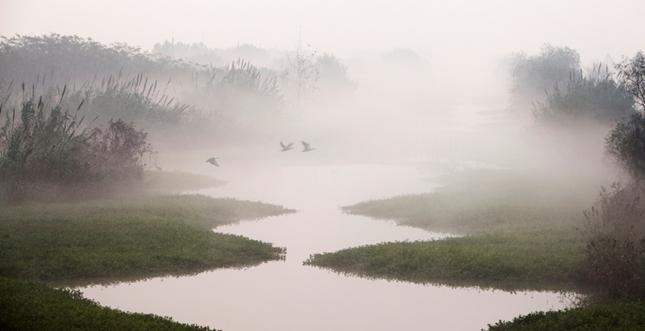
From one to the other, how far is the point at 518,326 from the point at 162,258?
456 inches

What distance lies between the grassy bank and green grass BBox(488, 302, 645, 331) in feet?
12.8

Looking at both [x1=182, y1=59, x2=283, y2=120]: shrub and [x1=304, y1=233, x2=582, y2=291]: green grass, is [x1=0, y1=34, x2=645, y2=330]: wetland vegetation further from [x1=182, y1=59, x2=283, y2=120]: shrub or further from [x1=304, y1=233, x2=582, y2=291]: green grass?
[x1=182, y1=59, x2=283, y2=120]: shrub

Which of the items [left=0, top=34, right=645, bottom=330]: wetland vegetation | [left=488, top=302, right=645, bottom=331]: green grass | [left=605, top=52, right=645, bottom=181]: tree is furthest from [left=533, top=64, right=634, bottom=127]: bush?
[left=488, top=302, right=645, bottom=331]: green grass

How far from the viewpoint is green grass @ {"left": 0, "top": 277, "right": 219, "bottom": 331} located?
1384cm

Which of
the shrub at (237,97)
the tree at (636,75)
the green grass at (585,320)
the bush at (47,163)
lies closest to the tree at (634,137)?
the tree at (636,75)

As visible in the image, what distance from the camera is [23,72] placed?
68.5 metres

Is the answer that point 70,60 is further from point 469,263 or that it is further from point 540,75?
point 469,263

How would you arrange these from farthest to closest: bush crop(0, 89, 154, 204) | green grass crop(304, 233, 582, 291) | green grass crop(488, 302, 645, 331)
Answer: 1. bush crop(0, 89, 154, 204)
2. green grass crop(304, 233, 582, 291)
3. green grass crop(488, 302, 645, 331)

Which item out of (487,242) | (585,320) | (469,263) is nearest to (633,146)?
(487,242)

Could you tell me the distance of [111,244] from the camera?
22141mm

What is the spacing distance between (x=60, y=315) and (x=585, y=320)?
1185 centimetres

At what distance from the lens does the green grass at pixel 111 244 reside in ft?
64.5

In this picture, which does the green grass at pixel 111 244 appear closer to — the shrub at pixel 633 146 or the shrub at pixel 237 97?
the shrub at pixel 633 146

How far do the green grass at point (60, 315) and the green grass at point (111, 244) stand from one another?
3495 mm
